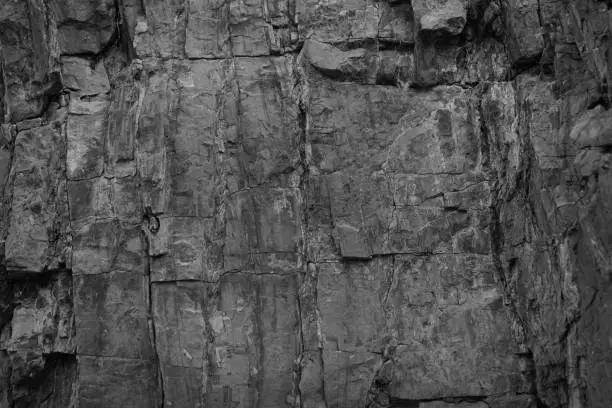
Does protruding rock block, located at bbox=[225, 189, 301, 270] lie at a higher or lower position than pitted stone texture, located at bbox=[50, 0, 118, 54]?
lower

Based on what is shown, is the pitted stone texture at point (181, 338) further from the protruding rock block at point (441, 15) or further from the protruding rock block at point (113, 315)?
the protruding rock block at point (441, 15)

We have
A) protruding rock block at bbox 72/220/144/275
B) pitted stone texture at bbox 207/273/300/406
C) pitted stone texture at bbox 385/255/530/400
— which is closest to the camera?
pitted stone texture at bbox 385/255/530/400

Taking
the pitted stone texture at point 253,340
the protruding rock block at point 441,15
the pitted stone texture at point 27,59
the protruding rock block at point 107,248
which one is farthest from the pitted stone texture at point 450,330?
the pitted stone texture at point 27,59

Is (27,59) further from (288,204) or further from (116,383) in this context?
(116,383)

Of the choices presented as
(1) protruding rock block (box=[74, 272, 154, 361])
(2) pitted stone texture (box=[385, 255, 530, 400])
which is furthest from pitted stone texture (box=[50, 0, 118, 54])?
(2) pitted stone texture (box=[385, 255, 530, 400])

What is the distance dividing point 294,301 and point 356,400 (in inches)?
51.1

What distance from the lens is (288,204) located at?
382 inches

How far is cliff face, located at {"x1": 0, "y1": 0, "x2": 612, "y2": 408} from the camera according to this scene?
30.5 feet

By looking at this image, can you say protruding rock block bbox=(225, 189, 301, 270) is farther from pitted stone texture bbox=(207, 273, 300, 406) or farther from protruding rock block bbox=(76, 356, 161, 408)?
protruding rock block bbox=(76, 356, 161, 408)

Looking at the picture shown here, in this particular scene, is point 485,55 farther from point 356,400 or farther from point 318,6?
point 356,400

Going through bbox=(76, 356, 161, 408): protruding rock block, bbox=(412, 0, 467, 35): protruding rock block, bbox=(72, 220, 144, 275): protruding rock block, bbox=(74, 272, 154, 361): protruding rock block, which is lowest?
bbox=(76, 356, 161, 408): protruding rock block

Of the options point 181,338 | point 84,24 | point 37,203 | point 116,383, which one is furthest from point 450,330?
point 84,24

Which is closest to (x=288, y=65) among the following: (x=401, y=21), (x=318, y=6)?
(x=318, y=6)

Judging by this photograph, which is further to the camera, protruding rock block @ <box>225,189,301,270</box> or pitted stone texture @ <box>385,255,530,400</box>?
protruding rock block @ <box>225,189,301,270</box>
